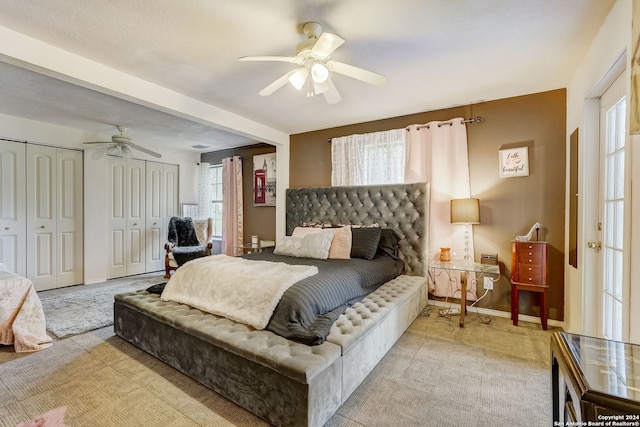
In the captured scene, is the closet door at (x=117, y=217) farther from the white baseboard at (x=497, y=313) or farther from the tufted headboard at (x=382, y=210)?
the white baseboard at (x=497, y=313)

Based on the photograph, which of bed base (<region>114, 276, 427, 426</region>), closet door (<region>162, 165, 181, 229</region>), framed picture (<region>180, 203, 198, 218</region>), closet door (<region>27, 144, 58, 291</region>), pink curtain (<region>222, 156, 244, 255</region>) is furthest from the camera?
framed picture (<region>180, 203, 198, 218</region>)

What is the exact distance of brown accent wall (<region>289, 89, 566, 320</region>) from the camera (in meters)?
3.06

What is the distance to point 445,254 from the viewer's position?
3449 mm

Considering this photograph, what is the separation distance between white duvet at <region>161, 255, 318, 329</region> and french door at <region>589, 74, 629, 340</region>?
2124mm

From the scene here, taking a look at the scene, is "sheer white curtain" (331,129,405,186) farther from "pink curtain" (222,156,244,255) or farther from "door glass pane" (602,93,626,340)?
"pink curtain" (222,156,244,255)

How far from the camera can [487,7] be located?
70.9 inches

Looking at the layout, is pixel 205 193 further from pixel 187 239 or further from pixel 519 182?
pixel 519 182

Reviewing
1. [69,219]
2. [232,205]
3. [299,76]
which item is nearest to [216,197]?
[232,205]

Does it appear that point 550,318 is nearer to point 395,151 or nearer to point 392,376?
point 392,376

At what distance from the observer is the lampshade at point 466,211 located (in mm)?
3156

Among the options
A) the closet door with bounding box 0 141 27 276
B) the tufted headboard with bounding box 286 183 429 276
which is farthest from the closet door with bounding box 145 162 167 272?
the tufted headboard with bounding box 286 183 429 276

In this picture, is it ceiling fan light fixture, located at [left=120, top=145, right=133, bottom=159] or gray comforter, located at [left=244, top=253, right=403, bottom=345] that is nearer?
gray comforter, located at [left=244, top=253, right=403, bottom=345]

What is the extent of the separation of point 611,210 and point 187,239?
578cm

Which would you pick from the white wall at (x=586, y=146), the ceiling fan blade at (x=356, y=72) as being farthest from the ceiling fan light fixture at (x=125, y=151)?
the white wall at (x=586, y=146)
